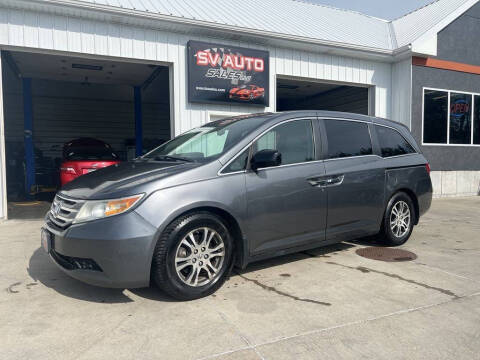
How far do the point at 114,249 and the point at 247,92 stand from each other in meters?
6.62

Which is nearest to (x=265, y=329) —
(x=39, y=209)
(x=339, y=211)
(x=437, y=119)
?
(x=339, y=211)

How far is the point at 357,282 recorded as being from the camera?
3541 mm

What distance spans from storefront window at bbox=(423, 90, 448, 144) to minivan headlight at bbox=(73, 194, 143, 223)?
10400 millimetres

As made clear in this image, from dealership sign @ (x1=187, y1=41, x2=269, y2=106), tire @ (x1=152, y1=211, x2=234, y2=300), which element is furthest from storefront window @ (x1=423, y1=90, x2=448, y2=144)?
tire @ (x1=152, y1=211, x2=234, y2=300)

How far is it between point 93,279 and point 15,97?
1616 centimetres

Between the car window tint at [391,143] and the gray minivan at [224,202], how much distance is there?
0.03 metres

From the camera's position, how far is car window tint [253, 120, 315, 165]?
368 cm

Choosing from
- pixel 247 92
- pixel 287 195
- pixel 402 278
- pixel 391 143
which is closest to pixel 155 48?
pixel 247 92

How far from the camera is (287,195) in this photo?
3547mm

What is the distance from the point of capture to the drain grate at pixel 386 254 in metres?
4.32

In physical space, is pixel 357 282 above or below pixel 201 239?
below

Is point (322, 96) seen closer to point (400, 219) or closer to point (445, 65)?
point (445, 65)

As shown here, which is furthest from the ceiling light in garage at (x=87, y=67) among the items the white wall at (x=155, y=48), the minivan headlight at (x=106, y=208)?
the minivan headlight at (x=106, y=208)

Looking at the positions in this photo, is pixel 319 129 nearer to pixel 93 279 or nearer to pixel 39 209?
pixel 93 279
